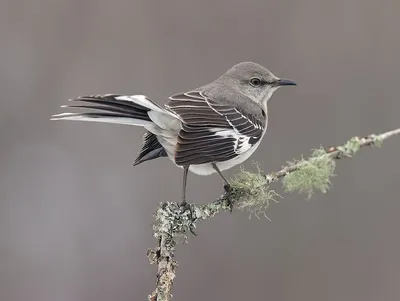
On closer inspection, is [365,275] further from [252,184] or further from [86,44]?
[86,44]

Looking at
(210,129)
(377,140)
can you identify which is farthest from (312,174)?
(210,129)

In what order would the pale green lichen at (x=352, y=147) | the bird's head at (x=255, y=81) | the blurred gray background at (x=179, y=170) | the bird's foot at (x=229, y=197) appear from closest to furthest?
1. the pale green lichen at (x=352, y=147)
2. the bird's foot at (x=229, y=197)
3. the bird's head at (x=255, y=81)
4. the blurred gray background at (x=179, y=170)

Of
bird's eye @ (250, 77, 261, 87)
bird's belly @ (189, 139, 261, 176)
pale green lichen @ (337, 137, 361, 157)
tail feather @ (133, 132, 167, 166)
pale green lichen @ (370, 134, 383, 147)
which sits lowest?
pale green lichen @ (370, 134, 383, 147)

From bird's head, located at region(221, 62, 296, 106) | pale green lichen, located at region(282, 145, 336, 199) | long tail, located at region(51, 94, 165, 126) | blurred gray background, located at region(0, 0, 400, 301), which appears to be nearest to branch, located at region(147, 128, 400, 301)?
pale green lichen, located at region(282, 145, 336, 199)

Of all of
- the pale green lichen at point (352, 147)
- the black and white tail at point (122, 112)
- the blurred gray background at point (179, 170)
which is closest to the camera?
the pale green lichen at point (352, 147)

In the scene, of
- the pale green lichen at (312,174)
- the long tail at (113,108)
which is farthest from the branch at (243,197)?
the long tail at (113,108)

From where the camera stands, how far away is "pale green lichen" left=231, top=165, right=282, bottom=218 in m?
2.66

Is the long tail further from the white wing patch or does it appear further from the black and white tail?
the white wing patch

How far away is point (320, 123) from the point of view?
482 centimetres

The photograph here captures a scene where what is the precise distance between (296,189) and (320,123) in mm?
2447

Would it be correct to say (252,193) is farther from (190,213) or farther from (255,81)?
(255,81)

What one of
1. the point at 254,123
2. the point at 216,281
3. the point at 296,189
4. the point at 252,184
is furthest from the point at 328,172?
the point at 216,281

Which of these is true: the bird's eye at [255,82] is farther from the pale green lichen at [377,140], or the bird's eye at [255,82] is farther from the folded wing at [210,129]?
the pale green lichen at [377,140]

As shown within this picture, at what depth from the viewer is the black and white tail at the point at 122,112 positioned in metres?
2.35
